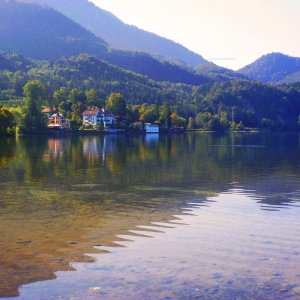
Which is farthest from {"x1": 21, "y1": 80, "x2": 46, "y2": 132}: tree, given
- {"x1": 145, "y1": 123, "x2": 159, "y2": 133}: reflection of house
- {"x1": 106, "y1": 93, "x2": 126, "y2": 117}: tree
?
{"x1": 145, "y1": 123, "x2": 159, "y2": 133}: reflection of house

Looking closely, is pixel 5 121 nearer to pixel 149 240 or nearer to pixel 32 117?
pixel 32 117

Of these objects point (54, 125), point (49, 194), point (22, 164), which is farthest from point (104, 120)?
point (49, 194)

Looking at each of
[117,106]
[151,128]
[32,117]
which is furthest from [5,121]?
[151,128]

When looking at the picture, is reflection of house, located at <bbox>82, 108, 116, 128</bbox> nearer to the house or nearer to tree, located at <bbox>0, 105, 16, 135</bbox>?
the house

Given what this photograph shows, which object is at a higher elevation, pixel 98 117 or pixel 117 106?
pixel 117 106

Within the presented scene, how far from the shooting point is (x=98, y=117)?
7249 inches

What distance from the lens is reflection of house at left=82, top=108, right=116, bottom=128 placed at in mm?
181875

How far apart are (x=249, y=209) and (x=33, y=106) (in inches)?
4973

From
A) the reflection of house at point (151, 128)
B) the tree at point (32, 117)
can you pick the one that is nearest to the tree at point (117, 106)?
the reflection of house at point (151, 128)

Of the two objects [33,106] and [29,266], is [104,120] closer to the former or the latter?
[33,106]

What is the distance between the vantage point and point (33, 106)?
14362 cm

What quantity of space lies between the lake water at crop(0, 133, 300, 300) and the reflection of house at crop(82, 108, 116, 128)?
147573 millimetres

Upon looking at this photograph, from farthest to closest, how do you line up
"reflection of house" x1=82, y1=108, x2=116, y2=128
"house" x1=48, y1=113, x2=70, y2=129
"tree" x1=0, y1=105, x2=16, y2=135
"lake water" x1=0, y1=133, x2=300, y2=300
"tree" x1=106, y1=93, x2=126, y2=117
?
1. "tree" x1=106, y1=93, x2=126, y2=117
2. "reflection of house" x1=82, y1=108, x2=116, y2=128
3. "house" x1=48, y1=113, x2=70, y2=129
4. "tree" x1=0, y1=105, x2=16, y2=135
5. "lake water" x1=0, y1=133, x2=300, y2=300

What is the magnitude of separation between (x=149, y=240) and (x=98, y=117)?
168412mm
